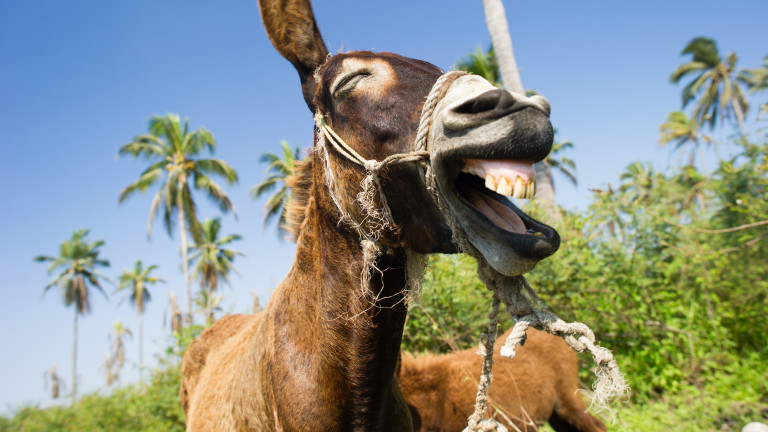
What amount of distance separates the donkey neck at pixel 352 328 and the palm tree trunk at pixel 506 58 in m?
7.72

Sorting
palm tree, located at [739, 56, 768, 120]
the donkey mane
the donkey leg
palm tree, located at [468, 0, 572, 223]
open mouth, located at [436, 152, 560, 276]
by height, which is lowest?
the donkey leg

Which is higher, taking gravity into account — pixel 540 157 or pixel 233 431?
pixel 540 157

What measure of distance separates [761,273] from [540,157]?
353 inches

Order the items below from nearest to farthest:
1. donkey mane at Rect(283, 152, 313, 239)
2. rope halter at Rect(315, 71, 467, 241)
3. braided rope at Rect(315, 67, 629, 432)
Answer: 1. braided rope at Rect(315, 67, 629, 432)
2. rope halter at Rect(315, 71, 467, 241)
3. donkey mane at Rect(283, 152, 313, 239)

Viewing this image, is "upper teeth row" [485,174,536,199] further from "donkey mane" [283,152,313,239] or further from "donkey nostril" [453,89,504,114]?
"donkey mane" [283,152,313,239]

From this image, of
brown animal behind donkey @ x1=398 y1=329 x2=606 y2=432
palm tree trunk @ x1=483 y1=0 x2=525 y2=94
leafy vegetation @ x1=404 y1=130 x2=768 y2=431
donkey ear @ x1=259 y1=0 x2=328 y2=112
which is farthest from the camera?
palm tree trunk @ x1=483 y1=0 x2=525 y2=94

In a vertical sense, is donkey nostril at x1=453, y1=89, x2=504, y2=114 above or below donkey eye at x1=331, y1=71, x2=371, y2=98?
below

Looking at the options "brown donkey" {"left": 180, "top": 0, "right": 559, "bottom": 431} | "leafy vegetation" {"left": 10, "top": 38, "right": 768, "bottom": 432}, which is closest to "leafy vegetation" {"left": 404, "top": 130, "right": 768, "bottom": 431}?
"leafy vegetation" {"left": 10, "top": 38, "right": 768, "bottom": 432}

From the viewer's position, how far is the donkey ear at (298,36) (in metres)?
2.12

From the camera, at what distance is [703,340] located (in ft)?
22.0

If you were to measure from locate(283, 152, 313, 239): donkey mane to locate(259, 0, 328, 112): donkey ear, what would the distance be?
0.42 m

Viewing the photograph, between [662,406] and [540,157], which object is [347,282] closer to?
[540,157]

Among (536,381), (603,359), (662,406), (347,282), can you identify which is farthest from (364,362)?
(662,406)

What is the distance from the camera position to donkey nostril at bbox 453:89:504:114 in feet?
4.40
